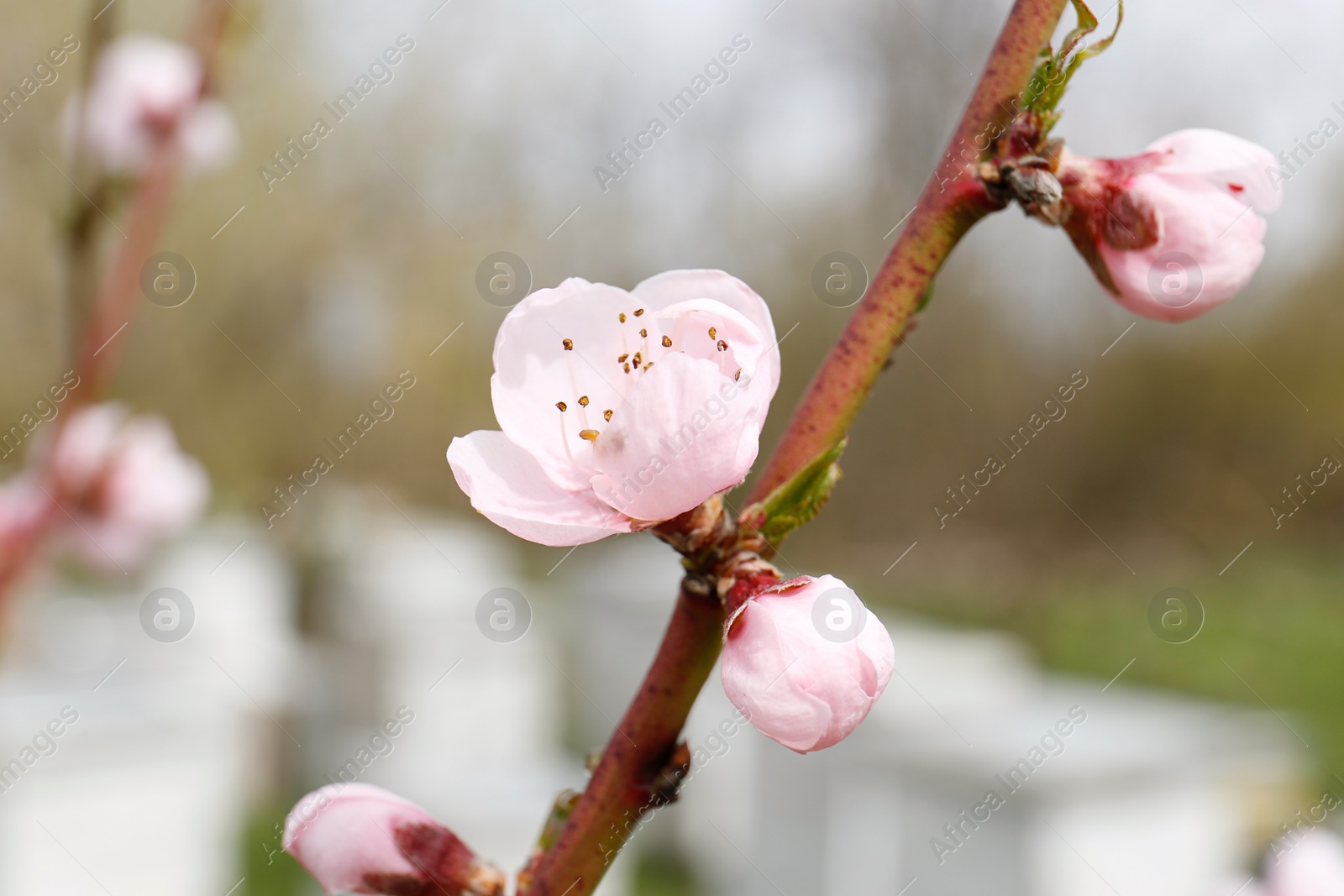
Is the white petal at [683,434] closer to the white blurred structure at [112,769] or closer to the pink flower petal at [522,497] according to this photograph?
the pink flower petal at [522,497]

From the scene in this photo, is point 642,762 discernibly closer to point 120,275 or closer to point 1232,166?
point 1232,166

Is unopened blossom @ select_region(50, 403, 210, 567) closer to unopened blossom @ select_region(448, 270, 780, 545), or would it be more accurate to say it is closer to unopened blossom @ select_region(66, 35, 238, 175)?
unopened blossom @ select_region(66, 35, 238, 175)
